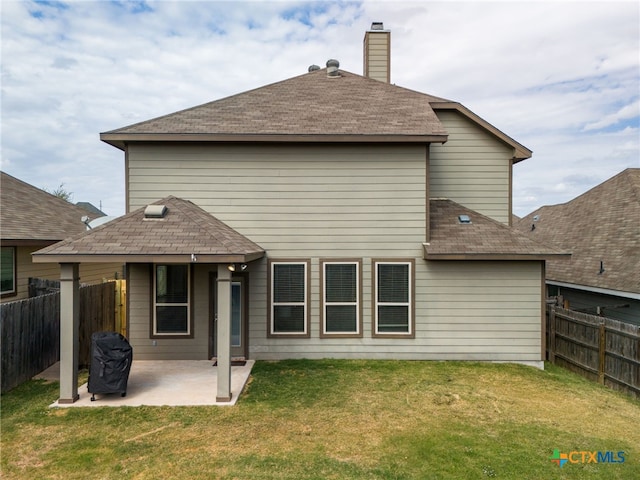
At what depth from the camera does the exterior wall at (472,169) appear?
9414 millimetres

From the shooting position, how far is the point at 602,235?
12422 millimetres

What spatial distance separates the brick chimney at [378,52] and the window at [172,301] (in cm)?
798

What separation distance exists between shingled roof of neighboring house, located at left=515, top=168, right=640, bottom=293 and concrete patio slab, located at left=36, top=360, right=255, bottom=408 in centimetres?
790

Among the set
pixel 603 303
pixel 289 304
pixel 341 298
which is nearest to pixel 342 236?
pixel 341 298

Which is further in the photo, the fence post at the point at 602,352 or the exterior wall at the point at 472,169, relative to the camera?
the exterior wall at the point at 472,169

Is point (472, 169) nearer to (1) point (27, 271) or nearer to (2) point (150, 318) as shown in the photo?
(2) point (150, 318)

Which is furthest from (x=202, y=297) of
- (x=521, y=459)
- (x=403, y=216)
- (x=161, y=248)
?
(x=521, y=459)

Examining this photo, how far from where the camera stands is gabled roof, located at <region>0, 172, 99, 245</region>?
10.9 metres

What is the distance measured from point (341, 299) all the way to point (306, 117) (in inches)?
167

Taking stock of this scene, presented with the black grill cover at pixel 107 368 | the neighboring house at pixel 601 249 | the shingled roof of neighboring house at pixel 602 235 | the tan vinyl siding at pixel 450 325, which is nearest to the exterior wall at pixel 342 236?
the tan vinyl siding at pixel 450 325

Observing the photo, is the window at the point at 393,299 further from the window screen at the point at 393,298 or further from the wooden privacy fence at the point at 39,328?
the wooden privacy fence at the point at 39,328

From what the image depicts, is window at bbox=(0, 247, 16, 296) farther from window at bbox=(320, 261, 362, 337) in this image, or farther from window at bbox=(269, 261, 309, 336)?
window at bbox=(320, 261, 362, 337)

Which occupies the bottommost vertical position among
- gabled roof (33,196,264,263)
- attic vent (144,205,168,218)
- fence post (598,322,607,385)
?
fence post (598,322,607,385)

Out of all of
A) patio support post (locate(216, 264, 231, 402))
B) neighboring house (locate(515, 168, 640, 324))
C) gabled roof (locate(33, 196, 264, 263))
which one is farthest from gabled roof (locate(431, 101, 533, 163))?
patio support post (locate(216, 264, 231, 402))
